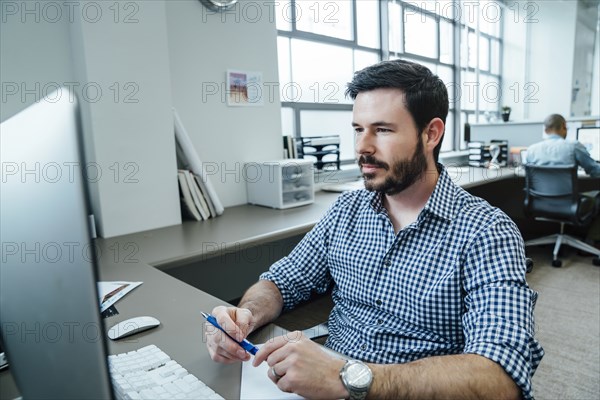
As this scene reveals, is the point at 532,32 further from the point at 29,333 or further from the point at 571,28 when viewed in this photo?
the point at 29,333

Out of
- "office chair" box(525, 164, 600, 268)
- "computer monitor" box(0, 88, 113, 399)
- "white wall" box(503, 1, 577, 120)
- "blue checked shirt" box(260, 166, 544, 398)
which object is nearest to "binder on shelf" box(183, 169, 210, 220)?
"blue checked shirt" box(260, 166, 544, 398)

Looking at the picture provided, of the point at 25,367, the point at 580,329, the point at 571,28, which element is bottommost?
the point at 580,329

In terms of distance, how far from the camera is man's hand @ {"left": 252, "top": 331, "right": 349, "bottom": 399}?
69cm

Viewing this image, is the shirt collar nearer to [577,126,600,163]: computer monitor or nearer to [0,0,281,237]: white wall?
[0,0,281,237]: white wall

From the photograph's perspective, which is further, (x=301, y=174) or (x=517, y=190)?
(x=517, y=190)

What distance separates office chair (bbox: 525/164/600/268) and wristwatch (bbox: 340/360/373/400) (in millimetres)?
3174

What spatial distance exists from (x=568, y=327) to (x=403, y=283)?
1927mm

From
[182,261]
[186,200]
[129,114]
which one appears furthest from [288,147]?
[182,261]

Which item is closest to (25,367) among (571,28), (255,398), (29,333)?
(29,333)

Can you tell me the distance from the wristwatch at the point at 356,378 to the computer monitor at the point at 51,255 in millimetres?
478

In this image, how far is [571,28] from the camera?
250 inches

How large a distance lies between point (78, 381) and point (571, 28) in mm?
7939

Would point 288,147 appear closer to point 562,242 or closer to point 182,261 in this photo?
point 182,261

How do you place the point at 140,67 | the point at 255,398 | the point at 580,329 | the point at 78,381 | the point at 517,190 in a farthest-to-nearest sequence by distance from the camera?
Answer: the point at 517,190, the point at 580,329, the point at 140,67, the point at 255,398, the point at 78,381
